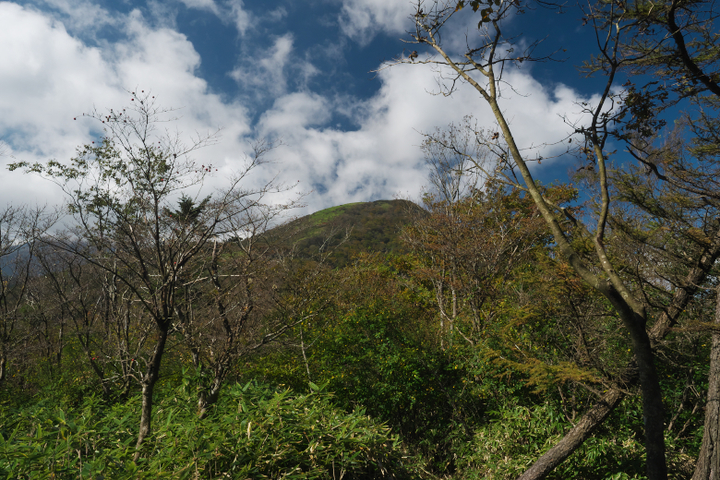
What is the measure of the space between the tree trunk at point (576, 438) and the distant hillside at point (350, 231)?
5.33 m

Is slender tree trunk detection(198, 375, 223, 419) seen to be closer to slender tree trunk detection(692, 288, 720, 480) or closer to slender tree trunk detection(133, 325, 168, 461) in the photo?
slender tree trunk detection(133, 325, 168, 461)

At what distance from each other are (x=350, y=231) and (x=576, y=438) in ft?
21.2

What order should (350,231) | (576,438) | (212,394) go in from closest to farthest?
(576,438), (212,394), (350,231)

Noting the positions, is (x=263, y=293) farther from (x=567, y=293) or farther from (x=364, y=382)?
(x=567, y=293)

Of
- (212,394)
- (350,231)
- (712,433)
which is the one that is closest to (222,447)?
(212,394)

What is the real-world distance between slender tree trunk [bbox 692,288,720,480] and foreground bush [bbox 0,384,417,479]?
11.1ft

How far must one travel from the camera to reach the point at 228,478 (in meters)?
2.22

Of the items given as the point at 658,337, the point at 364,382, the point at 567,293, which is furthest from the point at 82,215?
the point at 658,337

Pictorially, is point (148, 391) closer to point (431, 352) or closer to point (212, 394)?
point (212, 394)

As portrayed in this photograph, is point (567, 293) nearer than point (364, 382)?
Yes

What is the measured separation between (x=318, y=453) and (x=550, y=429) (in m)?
3.71

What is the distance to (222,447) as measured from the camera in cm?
241

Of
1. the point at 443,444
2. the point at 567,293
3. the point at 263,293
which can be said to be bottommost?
the point at 443,444

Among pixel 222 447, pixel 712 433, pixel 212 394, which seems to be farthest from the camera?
pixel 212 394
